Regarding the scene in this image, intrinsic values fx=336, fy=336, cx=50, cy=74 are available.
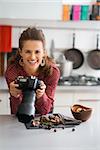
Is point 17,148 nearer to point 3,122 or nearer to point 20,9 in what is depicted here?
point 3,122

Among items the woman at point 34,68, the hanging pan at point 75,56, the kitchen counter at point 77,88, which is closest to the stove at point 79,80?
the kitchen counter at point 77,88

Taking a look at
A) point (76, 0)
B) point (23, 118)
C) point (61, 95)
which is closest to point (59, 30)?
point (76, 0)

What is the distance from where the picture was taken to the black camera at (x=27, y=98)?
51.2 inches

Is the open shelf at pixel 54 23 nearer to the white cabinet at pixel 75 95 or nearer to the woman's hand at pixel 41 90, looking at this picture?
the white cabinet at pixel 75 95

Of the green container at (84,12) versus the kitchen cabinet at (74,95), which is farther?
the green container at (84,12)

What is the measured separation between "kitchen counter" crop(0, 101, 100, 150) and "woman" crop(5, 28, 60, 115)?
5.7 inches

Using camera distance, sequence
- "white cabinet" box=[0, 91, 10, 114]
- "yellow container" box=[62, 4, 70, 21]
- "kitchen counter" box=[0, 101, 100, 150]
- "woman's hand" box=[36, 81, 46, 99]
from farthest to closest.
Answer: "yellow container" box=[62, 4, 70, 21] → "white cabinet" box=[0, 91, 10, 114] → "woman's hand" box=[36, 81, 46, 99] → "kitchen counter" box=[0, 101, 100, 150]

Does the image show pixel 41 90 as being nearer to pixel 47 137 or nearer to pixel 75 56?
pixel 47 137

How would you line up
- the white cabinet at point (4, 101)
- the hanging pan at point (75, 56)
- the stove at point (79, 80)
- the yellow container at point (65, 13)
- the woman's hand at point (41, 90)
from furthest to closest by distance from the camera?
the hanging pan at point (75, 56) → the yellow container at point (65, 13) → the stove at point (79, 80) → the white cabinet at point (4, 101) → the woman's hand at point (41, 90)

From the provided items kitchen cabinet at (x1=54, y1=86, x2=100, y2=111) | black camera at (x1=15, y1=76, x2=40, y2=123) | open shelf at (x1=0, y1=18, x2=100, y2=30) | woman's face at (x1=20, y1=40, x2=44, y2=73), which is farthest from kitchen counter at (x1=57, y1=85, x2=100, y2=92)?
black camera at (x1=15, y1=76, x2=40, y2=123)

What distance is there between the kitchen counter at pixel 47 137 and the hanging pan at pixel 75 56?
169 cm

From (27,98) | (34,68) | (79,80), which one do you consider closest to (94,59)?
(79,80)

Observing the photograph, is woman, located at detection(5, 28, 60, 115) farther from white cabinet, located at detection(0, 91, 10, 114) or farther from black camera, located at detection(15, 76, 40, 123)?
white cabinet, located at detection(0, 91, 10, 114)

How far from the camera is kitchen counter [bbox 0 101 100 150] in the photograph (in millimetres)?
1216
